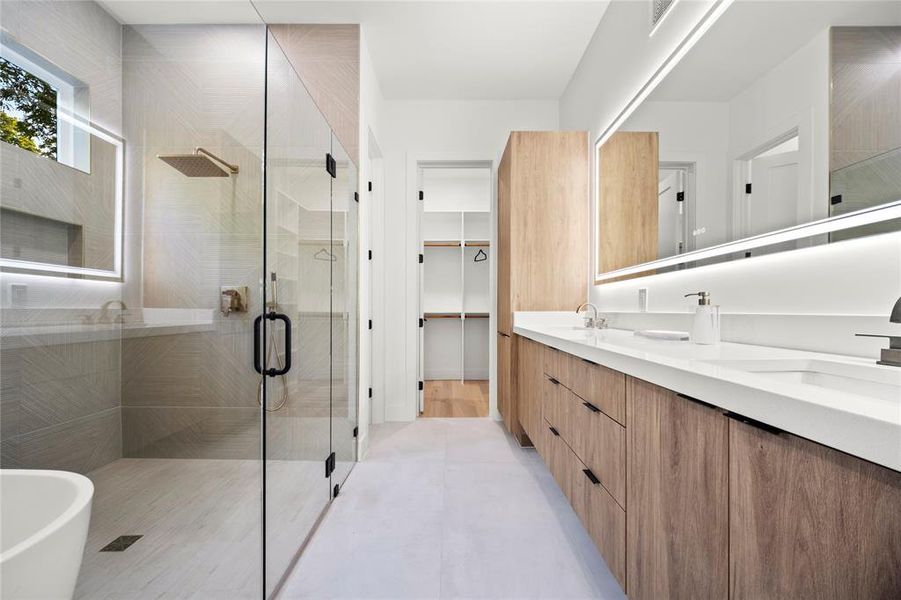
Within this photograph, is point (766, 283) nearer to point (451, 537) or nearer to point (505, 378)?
point (451, 537)

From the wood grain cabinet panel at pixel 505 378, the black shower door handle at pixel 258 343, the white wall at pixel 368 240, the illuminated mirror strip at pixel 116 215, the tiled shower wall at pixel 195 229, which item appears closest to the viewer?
the illuminated mirror strip at pixel 116 215

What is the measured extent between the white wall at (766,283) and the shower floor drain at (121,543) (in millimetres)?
1781

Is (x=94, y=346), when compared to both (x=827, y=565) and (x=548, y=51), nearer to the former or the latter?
(x=827, y=565)

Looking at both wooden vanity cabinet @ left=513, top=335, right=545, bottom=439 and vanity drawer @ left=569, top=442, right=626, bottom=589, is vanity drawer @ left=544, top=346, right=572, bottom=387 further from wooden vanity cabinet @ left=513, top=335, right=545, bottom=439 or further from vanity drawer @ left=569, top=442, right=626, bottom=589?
vanity drawer @ left=569, top=442, right=626, bottom=589

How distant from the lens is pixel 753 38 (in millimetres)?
1360

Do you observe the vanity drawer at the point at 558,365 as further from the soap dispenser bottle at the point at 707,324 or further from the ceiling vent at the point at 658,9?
the ceiling vent at the point at 658,9

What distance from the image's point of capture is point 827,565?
0.53m

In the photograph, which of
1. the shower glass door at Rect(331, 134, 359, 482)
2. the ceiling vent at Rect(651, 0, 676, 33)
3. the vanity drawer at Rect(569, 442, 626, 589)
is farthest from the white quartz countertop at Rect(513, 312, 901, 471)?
the ceiling vent at Rect(651, 0, 676, 33)

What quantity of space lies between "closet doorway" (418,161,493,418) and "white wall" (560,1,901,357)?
2640 mm

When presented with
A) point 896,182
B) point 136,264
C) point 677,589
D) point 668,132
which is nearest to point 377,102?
point 668,132

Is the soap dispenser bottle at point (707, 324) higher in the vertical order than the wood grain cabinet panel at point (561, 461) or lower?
higher

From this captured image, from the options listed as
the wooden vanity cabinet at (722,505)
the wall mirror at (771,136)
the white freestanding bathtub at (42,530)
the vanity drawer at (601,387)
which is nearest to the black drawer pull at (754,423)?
the wooden vanity cabinet at (722,505)

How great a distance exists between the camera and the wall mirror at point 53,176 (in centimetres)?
66

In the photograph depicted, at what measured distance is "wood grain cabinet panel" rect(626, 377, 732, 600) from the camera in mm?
747
